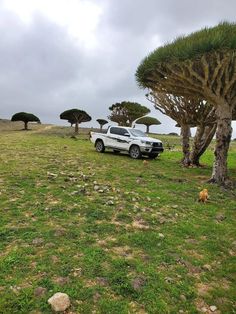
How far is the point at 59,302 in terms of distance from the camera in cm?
490

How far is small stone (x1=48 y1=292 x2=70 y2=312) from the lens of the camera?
190 inches

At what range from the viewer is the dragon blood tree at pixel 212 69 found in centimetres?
1380

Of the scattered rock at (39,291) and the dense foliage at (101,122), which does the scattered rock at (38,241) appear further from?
the dense foliage at (101,122)

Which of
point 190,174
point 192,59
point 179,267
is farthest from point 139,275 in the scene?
point 190,174

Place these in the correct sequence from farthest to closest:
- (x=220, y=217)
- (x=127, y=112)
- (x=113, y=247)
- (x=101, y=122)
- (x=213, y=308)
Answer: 1. (x=101, y=122)
2. (x=127, y=112)
3. (x=220, y=217)
4. (x=113, y=247)
5. (x=213, y=308)

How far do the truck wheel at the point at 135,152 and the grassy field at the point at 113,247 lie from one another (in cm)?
981

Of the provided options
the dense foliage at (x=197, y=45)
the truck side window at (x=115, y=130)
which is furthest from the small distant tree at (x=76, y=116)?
the dense foliage at (x=197, y=45)

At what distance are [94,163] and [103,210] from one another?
354 inches

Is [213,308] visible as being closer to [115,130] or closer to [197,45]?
[197,45]

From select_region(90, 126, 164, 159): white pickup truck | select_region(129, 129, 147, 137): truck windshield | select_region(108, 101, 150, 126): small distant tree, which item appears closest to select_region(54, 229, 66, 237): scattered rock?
select_region(90, 126, 164, 159): white pickup truck

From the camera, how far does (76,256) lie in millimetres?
6426

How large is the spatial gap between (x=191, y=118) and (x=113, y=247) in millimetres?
14937

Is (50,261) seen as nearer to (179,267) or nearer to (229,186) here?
(179,267)

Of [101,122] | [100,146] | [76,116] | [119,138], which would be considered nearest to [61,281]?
[119,138]
